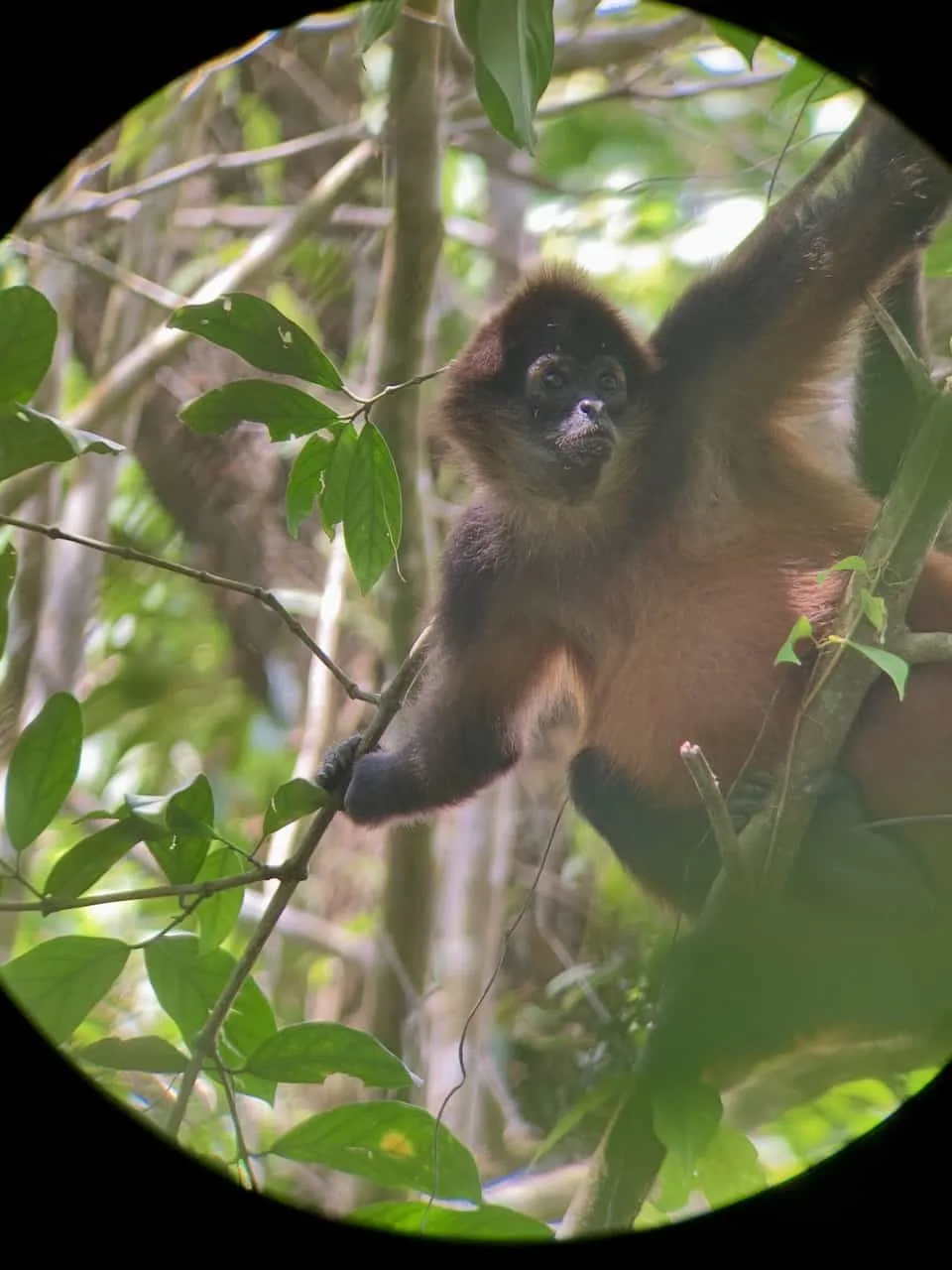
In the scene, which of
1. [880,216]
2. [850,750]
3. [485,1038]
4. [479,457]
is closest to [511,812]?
[485,1038]

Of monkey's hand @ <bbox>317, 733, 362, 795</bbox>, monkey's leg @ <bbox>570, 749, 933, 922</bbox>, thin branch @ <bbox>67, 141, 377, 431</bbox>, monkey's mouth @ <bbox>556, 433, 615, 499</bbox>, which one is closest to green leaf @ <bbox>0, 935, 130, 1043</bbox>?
monkey's leg @ <bbox>570, 749, 933, 922</bbox>

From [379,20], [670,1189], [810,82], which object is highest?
[379,20]

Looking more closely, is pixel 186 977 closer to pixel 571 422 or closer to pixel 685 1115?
pixel 685 1115

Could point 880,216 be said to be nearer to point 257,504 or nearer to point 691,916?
point 691,916

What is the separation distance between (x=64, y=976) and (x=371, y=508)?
828mm

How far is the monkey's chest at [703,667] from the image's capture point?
2.51 metres

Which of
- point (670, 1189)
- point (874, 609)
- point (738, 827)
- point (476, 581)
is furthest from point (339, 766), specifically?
point (874, 609)

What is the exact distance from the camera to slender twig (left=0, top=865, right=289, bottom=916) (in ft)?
5.49

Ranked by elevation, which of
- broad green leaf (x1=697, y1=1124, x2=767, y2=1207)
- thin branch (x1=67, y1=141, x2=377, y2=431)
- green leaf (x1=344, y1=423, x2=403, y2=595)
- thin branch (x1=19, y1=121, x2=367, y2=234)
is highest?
thin branch (x1=19, y1=121, x2=367, y2=234)

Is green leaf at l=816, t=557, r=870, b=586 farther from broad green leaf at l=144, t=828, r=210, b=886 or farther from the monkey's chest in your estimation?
broad green leaf at l=144, t=828, r=210, b=886

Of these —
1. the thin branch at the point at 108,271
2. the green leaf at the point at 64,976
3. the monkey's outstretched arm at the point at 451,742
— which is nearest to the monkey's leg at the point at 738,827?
the monkey's outstretched arm at the point at 451,742

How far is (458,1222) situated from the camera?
1578 millimetres

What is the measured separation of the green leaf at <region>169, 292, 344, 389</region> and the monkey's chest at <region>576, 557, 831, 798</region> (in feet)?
3.19

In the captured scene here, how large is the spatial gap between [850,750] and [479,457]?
3.60 feet
